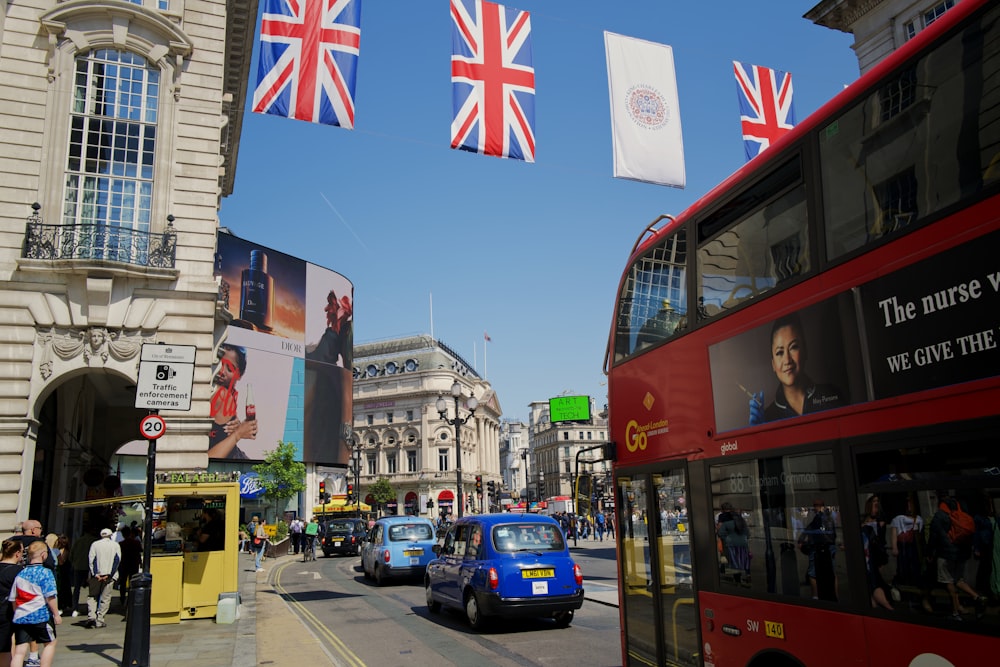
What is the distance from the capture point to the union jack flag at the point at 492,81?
12.0 meters

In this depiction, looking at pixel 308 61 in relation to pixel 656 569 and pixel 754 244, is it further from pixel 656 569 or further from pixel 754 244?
pixel 656 569

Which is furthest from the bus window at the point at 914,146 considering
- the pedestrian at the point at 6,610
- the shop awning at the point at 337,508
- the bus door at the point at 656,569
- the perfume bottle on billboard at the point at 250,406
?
the perfume bottle on billboard at the point at 250,406

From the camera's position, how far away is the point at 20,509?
15.3 metres

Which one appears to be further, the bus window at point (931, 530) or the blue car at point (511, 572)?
the blue car at point (511, 572)

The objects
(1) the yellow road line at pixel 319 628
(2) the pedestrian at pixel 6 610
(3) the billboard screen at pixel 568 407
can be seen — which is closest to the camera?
(2) the pedestrian at pixel 6 610

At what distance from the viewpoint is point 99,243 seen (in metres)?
16.6

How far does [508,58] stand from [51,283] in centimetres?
1107

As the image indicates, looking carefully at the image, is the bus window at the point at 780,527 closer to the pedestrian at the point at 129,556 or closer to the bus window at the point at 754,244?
the bus window at the point at 754,244

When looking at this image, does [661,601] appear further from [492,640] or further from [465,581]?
[465,581]

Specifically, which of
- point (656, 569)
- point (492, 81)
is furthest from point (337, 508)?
point (656, 569)

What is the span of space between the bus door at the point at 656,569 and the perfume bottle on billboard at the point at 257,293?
5137 cm

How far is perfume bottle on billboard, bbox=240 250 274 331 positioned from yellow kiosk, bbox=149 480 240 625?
42.9 meters

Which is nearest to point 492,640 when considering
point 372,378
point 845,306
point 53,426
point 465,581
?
point 465,581

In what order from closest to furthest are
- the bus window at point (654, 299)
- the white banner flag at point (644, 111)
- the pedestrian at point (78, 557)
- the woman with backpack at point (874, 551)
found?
the woman with backpack at point (874, 551) < the bus window at point (654, 299) < the white banner flag at point (644, 111) < the pedestrian at point (78, 557)
